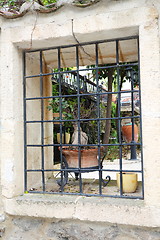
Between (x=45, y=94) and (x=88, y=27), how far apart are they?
3.34ft

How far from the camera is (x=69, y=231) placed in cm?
208

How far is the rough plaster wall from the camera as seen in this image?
193cm

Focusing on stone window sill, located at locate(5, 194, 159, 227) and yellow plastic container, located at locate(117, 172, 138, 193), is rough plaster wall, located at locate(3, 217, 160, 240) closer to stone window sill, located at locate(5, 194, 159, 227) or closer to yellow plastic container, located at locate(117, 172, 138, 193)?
stone window sill, located at locate(5, 194, 159, 227)

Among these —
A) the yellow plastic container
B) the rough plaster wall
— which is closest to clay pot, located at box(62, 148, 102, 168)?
the yellow plastic container

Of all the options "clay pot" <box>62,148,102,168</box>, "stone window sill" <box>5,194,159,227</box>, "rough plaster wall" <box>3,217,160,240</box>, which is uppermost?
"clay pot" <box>62,148,102,168</box>

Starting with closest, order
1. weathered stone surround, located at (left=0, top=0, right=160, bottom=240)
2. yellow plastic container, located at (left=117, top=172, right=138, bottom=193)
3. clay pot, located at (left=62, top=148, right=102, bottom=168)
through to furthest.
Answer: weathered stone surround, located at (left=0, top=0, right=160, bottom=240)
yellow plastic container, located at (left=117, top=172, right=138, bottom=193)
clay pot, located at (left=62, top=148, right=102, bottom=168)

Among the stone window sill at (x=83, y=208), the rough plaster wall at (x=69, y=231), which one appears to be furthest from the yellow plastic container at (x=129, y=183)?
the rough plaster wall at (x=69, y=231)

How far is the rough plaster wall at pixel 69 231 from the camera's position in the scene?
1.93 meters

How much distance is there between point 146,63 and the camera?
191 cm

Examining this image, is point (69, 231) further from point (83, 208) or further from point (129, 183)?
point (129, 183)

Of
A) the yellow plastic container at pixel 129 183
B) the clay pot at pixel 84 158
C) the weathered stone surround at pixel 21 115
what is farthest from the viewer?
the clay pot at pixel 84 158

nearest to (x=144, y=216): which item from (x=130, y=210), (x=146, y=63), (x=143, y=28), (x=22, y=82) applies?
(x=130, y=210)

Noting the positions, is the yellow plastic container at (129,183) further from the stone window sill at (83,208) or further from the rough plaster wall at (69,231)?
the rough plaster wall at (69,231)

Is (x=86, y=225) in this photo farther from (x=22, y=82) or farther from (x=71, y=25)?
(x=71, y=25)
